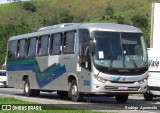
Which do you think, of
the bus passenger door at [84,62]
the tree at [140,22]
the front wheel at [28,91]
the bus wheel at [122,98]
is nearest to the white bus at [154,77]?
the bus wheel at [122,98]

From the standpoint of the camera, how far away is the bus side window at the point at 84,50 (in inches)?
882

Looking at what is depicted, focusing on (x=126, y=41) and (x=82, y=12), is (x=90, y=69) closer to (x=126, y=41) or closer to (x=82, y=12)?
(x=126, y=41)

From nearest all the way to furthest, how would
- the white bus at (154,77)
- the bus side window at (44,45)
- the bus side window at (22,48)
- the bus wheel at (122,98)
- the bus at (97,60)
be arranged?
the bus at (97,60), the bus wheel at (122,98), the white bus at (154,77), the bus side window at (44,45), the bus side window at (22,48)

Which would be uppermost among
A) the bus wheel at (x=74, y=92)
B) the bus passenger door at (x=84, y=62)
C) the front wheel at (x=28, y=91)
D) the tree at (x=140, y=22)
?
the tree at (x=140, y=22)

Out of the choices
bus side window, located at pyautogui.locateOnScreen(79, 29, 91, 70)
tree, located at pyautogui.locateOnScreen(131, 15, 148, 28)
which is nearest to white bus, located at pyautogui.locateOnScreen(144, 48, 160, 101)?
bus side window, located at pyautogui.locateOnScreen(79, 29, 91, 70)

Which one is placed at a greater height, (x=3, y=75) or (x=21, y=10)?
(x=21, y=10)

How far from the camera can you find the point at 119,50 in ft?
73.7

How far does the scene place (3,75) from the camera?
151ft

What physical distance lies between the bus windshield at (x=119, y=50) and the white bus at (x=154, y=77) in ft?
11.3

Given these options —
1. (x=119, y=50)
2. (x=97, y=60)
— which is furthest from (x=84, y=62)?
(x=119, y=50)

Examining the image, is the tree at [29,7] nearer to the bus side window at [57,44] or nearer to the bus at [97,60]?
the bus at [97,60]

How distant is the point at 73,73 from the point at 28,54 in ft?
19.1

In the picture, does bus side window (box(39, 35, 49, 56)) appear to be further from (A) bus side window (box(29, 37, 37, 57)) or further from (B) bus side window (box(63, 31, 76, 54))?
(B) bus side window (box(63, 31, 76, 54))

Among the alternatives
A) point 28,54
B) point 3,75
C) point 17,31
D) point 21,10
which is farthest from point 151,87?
point 21,10
